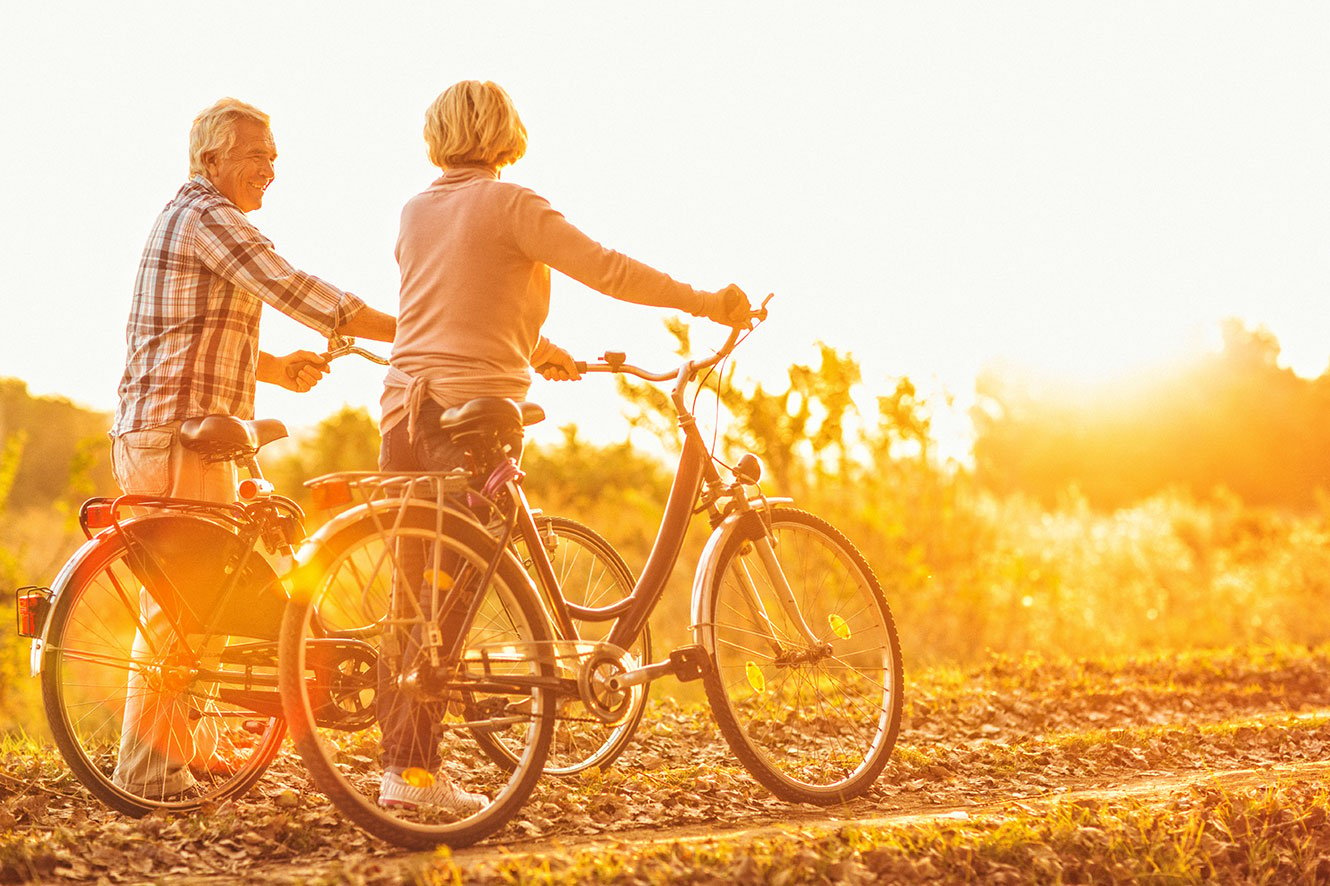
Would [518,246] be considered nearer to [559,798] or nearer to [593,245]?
[593,245]

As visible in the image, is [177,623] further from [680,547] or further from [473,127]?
[473,127]

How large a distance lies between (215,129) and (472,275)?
130 centimetres

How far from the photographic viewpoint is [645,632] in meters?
5.41

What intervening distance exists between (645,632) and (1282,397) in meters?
41.1

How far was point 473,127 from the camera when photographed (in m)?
4.43

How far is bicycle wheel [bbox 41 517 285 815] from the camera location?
4578mm

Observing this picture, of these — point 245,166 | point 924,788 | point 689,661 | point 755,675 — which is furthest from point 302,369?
point 924,788

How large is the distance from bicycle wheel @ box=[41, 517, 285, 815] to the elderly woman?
82cm

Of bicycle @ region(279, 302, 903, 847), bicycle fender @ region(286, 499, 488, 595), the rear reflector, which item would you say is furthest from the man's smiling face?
bicycle fender @ region(286, 499, 488, 595)

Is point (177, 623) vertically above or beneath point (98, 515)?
Answer: beneath

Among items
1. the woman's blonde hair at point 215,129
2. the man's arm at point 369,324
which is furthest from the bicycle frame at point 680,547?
the woman's blonde hair at point 215,129

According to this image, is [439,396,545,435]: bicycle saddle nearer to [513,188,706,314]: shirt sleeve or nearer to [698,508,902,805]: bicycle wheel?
[513,188,706,314]: shirt sleeve

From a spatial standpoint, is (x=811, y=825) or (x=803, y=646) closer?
(x=811, y=825)

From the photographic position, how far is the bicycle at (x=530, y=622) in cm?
416
